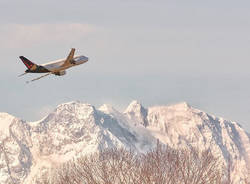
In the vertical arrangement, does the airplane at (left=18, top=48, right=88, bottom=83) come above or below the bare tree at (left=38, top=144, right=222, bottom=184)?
above

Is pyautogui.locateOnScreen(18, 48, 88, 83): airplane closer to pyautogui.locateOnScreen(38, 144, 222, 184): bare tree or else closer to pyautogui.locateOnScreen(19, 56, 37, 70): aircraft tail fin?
pyautogui.locateOnScreen(19, 56, 37, 70): aircraft tail fin

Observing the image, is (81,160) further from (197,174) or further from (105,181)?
(197,174)

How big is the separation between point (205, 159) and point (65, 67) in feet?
141

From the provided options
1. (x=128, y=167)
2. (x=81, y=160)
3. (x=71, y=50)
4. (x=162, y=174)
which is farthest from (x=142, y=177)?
(x=81, y=160)

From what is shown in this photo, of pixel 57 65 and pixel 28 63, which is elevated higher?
pixel 28 63

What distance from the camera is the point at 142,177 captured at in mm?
120250

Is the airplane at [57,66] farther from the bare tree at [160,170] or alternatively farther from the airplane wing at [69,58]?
the bare tree at [160,170]

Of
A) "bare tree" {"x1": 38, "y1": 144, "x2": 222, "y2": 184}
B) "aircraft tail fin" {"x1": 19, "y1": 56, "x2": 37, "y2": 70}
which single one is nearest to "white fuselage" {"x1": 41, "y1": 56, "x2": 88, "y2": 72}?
"aircraft tail fin" {"x1": 19, "y1": 56, "x2": 37, "y2": 70}

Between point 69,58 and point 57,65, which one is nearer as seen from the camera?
point 57,65

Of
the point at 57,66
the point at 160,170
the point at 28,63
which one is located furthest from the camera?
the point at 160,170

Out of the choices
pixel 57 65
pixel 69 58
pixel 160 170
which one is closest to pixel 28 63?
pixel 57 65

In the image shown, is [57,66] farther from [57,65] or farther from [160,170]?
[160,170]

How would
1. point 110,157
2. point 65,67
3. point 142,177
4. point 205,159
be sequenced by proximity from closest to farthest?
point 65,67
point 142,177
point 205,159
point 110,157

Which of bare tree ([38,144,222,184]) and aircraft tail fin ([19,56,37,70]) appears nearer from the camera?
aircraft tail fin ([19,56,37,70])
